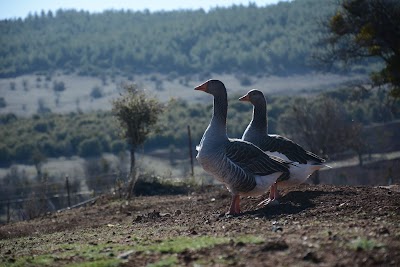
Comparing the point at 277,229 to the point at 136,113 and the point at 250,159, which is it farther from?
the point at 136,113

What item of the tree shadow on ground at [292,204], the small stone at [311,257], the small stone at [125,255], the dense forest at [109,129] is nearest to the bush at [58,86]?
the dense forest at [109,129]

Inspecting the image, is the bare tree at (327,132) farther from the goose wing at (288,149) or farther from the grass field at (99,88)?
the grass field at (99,88)

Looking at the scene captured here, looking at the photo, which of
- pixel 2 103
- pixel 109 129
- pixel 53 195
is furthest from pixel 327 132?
pixel 2 103

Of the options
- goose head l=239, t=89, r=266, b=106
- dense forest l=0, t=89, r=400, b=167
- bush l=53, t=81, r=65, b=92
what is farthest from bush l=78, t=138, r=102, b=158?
goose head l=239, t=89, r=266, b=106

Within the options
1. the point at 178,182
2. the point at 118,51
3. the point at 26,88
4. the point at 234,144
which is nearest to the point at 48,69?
the point at 26,88

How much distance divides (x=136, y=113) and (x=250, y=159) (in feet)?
45.6

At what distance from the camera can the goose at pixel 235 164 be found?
11758 millimetres

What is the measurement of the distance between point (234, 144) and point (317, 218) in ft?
7.18

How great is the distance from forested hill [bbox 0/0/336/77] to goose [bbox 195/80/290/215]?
76.4 m

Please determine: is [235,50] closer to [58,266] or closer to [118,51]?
[118,51]

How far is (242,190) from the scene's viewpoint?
39.3 ft

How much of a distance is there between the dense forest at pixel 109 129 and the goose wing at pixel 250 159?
35312 millimetres

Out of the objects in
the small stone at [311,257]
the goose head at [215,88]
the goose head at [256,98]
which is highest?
the goose head at [215,88]

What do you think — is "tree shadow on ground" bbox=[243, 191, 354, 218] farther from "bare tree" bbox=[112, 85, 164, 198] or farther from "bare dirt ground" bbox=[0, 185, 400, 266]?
"bare tree" bbox=[112, 85, 164, 198]
